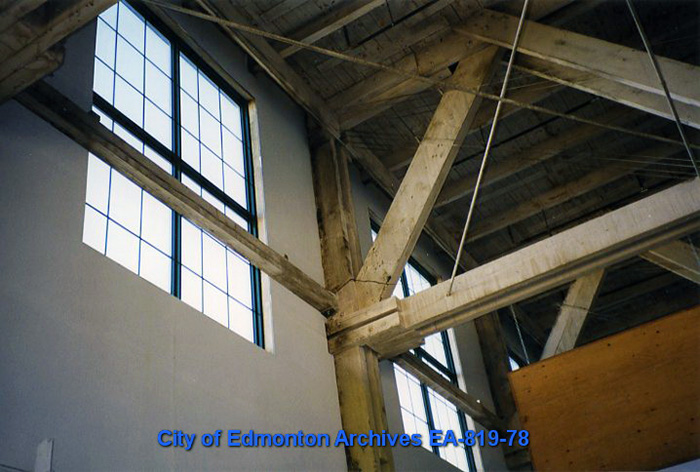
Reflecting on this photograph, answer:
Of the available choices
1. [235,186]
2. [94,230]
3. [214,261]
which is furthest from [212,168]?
[94,230]

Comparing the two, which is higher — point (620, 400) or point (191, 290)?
point (191, 290)

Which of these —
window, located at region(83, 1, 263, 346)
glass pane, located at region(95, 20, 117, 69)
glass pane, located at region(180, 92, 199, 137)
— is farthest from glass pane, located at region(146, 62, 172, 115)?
glass pane, located at region(95, 20, 117, 69)

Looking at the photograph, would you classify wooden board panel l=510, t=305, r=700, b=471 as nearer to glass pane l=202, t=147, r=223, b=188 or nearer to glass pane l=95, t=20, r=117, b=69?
glass pane l=202, t=147, r=223, b=188

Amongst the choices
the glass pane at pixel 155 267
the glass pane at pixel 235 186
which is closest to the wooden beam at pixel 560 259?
the glass pane at pixel 235 186

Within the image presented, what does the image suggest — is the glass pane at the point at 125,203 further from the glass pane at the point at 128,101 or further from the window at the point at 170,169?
the glass pane at the point at 128,101

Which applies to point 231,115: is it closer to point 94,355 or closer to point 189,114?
point 189,114

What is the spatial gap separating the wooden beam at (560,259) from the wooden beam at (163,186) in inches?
33.5

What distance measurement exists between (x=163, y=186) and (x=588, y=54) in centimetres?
372

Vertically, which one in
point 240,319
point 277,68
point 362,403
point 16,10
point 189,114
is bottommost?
point 362,403

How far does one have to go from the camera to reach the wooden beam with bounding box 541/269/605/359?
938 cm

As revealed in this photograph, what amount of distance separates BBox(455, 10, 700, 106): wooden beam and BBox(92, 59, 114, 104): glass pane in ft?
11.7

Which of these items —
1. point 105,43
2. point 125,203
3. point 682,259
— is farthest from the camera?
point 682,259

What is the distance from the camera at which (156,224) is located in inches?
209

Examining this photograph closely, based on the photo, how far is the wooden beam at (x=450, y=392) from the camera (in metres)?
7.63
